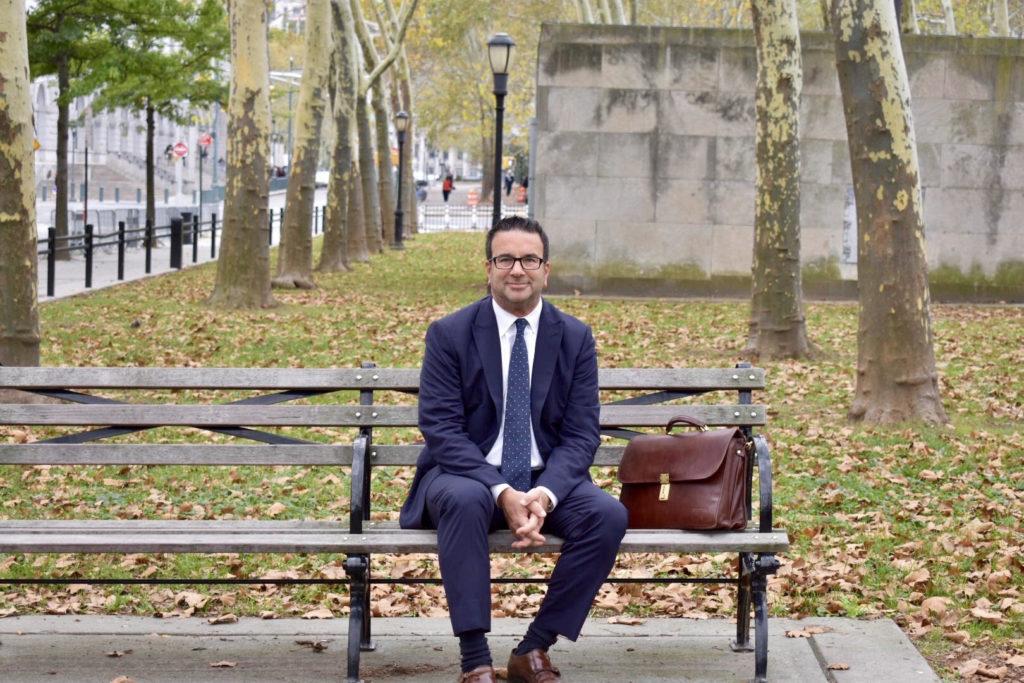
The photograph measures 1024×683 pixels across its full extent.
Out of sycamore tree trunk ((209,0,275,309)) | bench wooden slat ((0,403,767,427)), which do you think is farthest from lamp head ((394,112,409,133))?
bench wooden slat ((0,403,767,427))

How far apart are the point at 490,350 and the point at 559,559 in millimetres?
778

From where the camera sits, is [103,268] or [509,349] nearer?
[509,349]

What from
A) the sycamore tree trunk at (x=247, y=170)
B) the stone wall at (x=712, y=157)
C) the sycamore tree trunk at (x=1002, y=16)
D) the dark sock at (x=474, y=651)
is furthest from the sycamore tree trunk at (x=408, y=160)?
the dark sock at (x=474, y=651)

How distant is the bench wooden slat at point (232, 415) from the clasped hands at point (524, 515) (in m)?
0.73

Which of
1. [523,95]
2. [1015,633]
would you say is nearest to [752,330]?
[1015,633]

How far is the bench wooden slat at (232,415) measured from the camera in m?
5.37

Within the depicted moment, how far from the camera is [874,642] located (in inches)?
211

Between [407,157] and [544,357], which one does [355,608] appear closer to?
[544,357]

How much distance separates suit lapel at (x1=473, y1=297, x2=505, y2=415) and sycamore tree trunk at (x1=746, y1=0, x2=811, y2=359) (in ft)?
31.6

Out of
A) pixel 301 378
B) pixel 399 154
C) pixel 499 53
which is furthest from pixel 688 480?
pixel 399 154

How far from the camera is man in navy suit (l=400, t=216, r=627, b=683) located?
15.5 ft

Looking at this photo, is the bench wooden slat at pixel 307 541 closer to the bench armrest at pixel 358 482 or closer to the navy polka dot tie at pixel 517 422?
the bench armrest at pixel 358 482

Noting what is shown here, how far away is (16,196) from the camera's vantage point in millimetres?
9836

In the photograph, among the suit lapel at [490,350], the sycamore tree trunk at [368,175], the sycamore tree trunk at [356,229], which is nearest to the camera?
the suit lapel at [490,350]
